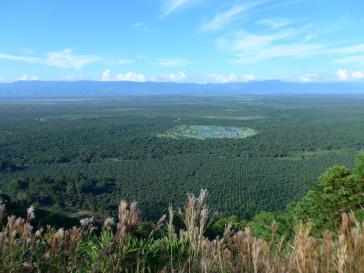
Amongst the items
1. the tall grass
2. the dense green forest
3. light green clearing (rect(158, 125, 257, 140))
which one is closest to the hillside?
the tall grass

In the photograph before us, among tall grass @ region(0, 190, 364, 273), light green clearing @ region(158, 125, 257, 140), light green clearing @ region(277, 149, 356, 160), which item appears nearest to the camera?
tall grass @ region(0, 190, 364, 273)

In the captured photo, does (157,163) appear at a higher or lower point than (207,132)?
higher

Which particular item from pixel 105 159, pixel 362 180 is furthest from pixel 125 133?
pixel 362 180

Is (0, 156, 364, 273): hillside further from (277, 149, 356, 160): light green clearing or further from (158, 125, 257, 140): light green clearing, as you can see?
(158, 125, 257, 140): light green clearing

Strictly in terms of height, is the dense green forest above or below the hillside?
below

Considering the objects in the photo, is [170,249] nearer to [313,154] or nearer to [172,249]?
[172,249]

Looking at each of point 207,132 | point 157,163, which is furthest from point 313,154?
point 207,132
